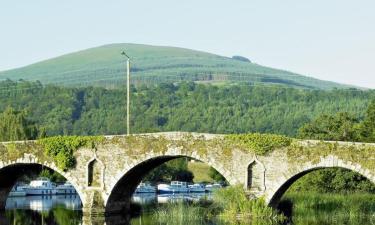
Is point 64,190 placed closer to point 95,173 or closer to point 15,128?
point 15,128

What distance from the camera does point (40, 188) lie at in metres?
76.8

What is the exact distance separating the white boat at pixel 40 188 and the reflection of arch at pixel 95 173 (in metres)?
28.4

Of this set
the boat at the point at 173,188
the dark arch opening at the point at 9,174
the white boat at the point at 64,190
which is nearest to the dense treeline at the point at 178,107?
the boat at the point at 173,188

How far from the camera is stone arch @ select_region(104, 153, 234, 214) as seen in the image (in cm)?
4722

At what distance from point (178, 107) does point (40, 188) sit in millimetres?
90944

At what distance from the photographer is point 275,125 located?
141750 millimetres

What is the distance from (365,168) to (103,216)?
14.7 metres

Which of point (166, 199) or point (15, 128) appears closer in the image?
point (166, 199)

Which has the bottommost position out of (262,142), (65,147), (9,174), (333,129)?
(9,174)

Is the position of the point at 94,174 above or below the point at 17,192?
above

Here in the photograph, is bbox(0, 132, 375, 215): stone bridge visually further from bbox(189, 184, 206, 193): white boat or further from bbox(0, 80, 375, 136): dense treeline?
bbox(0, 80, 375, 136): dense treeline

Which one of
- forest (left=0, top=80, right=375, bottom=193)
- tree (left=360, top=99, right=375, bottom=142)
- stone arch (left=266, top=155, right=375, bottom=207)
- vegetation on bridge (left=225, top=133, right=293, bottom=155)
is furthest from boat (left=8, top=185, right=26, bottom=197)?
forest (left=0, top=80, right=375, bottom=193)

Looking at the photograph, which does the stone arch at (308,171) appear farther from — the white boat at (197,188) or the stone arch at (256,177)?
the white boat at (197,188)

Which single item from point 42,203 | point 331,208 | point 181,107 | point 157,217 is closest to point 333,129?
point 331,208
